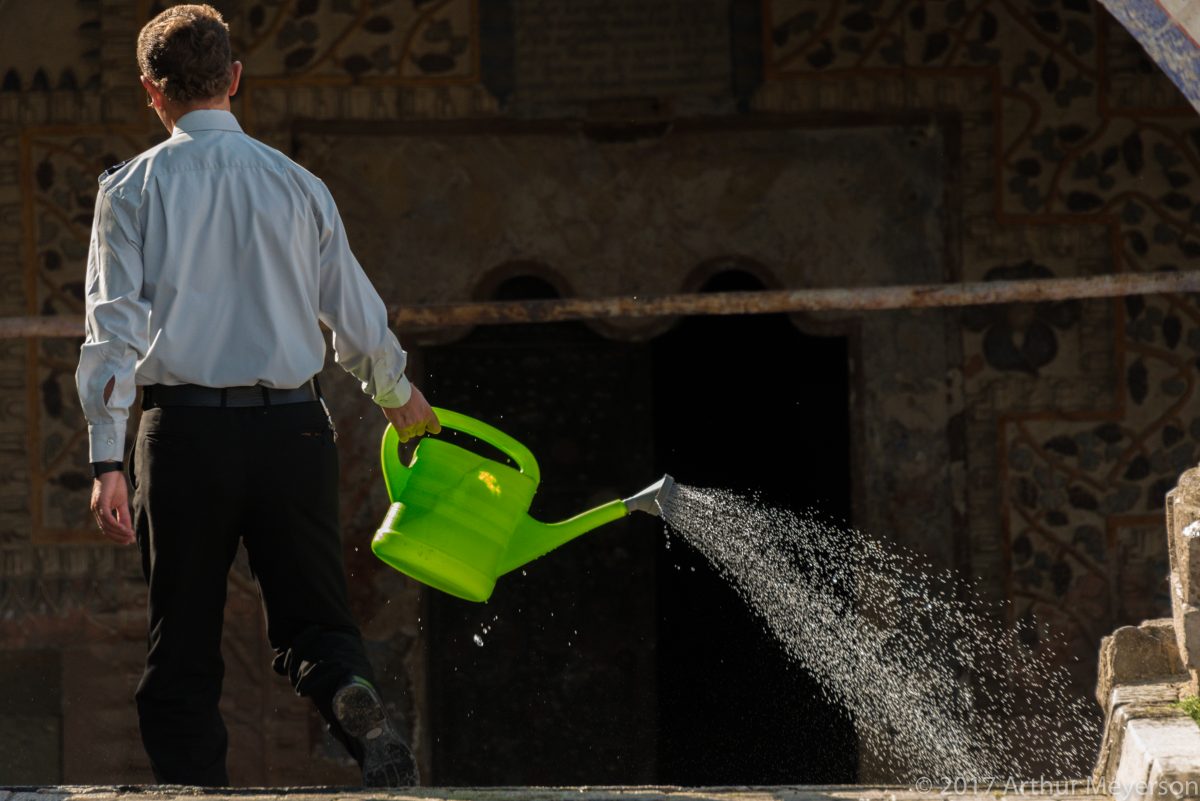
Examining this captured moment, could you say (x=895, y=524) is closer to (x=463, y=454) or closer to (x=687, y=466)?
(x=687, y=466)

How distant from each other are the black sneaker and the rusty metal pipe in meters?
2.22

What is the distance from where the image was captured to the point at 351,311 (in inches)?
122

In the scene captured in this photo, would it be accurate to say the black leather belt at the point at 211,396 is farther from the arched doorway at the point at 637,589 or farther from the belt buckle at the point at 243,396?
the arched doorway at the point at 637,589

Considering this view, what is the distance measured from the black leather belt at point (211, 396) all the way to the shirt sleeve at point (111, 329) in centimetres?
6

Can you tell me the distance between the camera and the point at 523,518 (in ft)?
10.9

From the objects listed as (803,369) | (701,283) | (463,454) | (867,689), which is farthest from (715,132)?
(463,454)

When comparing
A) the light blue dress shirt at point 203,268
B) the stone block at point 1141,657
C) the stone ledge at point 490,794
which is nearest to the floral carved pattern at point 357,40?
the light blue dress shirt at point 203,268

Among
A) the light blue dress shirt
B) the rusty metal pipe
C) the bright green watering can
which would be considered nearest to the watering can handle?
the bright green watering can

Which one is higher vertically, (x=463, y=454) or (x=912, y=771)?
(x=463, y=454)

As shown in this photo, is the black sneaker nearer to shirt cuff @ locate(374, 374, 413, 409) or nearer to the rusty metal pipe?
shirt cuff @ locate(374, 374, 413, 409)

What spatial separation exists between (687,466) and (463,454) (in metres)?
3.22

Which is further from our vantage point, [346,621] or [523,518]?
[523,518]

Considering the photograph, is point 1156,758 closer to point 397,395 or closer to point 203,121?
point 397,395

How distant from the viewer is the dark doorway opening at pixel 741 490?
6273mm
